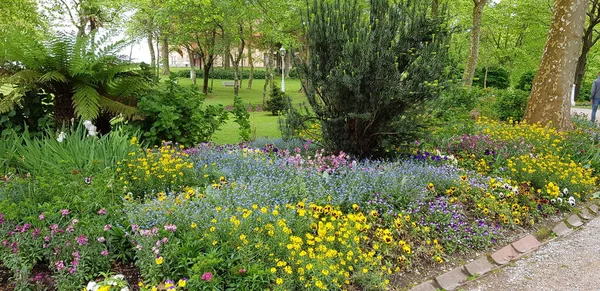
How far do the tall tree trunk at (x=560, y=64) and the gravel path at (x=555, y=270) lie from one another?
15.1ft

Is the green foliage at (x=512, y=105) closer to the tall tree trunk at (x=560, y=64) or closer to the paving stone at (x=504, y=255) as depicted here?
the tall tree trunk at (x=560, y=64)

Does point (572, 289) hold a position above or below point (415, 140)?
below

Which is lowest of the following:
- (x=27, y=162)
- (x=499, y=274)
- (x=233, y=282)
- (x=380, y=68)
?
(x=499, y=274)

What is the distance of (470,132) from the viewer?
264 inches

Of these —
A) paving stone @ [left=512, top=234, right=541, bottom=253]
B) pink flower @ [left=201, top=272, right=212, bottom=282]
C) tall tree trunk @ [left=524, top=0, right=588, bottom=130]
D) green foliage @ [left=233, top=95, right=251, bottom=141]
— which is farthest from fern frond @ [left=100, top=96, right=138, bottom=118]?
tall tree trunk @ [left=524, top=0, right=588, bottom=130]

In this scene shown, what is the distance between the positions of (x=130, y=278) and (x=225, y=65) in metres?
40.7

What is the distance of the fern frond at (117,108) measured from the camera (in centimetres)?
486

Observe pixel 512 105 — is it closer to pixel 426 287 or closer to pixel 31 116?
pixel 426 287

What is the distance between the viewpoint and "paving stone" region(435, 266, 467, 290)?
9.92 ft

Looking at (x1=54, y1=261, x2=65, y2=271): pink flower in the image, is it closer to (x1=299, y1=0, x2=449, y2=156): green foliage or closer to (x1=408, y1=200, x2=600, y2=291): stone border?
(x1=408, y1=200, x2=600, y2=291): stone border

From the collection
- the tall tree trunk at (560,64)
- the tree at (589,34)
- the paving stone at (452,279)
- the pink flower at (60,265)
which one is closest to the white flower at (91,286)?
the pink flower at (60,265)

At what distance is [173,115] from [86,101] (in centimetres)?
98

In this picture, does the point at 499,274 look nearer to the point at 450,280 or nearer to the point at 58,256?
the point at 450,280

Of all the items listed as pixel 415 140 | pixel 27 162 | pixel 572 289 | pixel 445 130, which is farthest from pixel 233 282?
pixel 445 130
